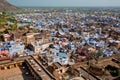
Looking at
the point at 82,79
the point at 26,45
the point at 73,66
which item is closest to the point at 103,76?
the point at 73,66

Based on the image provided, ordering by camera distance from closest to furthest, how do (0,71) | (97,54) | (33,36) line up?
(0,71), (97,54), (33,36)

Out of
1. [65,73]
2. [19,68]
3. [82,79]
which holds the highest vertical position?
[19,68]

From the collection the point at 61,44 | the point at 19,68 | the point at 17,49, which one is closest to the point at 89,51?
the point at 61,44

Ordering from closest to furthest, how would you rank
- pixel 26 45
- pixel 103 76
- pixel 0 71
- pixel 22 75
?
pixel 22 75, pixel 0 71, pixel 103 76, pixel 26 45

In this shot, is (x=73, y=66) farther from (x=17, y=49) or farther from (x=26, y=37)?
(x=26, y=37)

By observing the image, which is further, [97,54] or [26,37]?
[26,37]

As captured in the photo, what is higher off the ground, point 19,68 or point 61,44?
point 19,68

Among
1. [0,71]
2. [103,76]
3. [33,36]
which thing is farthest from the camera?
[33,36]

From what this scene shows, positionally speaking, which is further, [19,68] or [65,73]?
[65,73]

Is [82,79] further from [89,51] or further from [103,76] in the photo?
[89,51]
